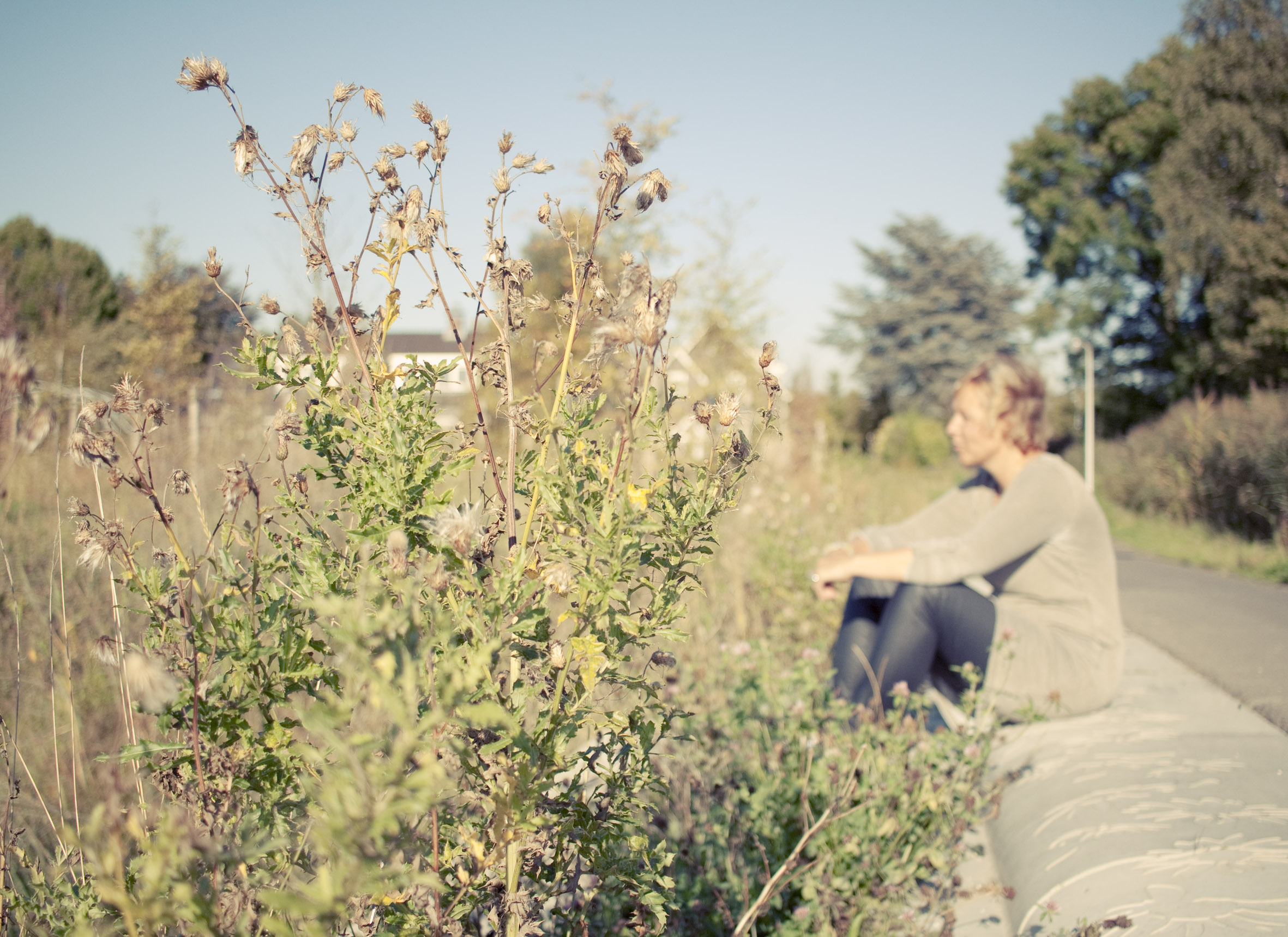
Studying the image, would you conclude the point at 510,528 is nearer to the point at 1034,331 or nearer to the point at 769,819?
the point at 769,819

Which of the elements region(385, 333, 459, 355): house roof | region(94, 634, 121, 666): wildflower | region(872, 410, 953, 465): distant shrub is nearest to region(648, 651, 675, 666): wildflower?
region(385, 333, 459, 355): house roof

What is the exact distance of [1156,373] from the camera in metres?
24.6

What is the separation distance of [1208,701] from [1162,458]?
10.2 m

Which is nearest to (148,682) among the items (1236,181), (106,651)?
(106,651)

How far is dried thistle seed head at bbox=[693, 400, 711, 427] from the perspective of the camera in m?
0.92

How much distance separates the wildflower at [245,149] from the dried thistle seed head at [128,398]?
0.92 ft

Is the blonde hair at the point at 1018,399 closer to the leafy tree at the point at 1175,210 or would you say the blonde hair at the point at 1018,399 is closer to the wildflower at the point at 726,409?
the wildflower at the point at 726,409

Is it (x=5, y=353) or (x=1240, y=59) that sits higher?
(x=1240, y=59)

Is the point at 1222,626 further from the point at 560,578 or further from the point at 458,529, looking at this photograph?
the point at 458,529

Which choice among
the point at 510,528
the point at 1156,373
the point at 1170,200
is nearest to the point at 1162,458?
the point at 1170,200

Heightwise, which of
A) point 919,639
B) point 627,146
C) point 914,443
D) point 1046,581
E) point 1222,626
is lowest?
point 1222,626

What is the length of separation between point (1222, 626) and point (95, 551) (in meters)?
4.44

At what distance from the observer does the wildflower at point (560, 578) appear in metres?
0.87

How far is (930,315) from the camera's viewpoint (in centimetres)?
3278
